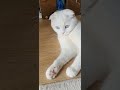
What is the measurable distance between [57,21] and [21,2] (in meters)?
1.34

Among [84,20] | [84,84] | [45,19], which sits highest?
[84,20]

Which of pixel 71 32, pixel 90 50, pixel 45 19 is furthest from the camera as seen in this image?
pixel 45 19

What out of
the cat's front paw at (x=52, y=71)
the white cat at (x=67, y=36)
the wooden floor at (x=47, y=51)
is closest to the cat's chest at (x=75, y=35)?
the white cat at (x=67, y=36)

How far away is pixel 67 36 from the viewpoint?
1.72 meters

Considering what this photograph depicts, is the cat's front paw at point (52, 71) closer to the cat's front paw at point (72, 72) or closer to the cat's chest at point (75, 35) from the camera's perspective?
the cat's front paw at point (72, 72)

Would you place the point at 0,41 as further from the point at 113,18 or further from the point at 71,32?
the point at 71,32

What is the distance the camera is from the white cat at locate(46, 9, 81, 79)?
1.59 m

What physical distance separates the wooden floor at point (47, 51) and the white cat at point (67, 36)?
0.12ft

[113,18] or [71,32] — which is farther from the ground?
[113,18]

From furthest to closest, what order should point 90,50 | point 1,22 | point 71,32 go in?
point 71,32
point 90,50
point 1,22

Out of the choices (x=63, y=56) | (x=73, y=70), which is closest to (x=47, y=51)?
(x=63, y=56)

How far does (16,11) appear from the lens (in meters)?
0.40

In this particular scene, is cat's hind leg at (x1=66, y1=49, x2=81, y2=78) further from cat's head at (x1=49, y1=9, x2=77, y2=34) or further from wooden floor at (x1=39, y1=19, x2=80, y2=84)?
cat's head at (x1=49, y1=9, x2=77, y2=34)

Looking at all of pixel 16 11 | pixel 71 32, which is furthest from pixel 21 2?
pixel 71 32
